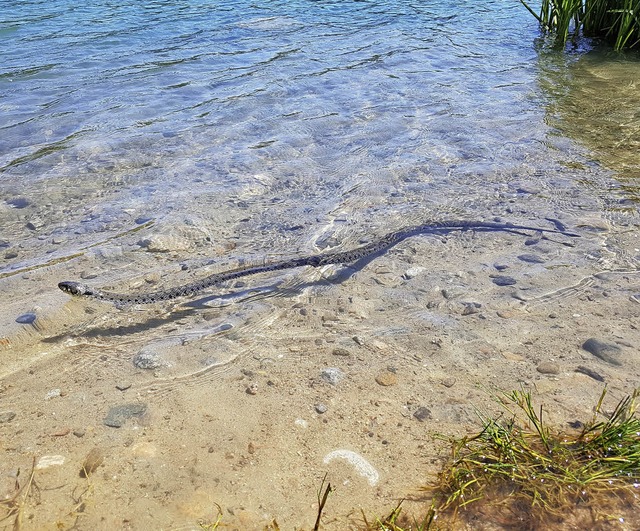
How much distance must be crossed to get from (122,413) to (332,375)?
49.0 inches

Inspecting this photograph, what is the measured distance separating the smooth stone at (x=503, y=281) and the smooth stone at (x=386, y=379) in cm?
142

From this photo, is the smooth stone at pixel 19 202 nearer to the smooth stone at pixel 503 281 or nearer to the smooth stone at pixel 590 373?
the smooth stone at pixel 503 281

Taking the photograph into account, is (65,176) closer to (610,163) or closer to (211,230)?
(211,230)

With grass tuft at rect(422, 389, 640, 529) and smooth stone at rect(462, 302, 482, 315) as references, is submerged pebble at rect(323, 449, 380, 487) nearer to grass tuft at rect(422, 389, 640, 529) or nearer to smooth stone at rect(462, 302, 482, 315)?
grass tuft at rect(422, 389, 640, 529)

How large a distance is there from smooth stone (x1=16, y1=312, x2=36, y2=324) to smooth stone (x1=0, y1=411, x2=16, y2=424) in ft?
3.40

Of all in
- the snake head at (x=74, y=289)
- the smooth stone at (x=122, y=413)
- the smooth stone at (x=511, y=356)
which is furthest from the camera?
the snake head at (x=74, y=289)

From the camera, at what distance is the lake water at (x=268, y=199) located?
146 inches

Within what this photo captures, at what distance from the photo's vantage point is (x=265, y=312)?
14.6ft

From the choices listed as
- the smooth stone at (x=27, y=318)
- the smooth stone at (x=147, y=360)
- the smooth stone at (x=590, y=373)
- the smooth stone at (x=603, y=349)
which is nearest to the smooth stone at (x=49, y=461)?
the smooth stone at (x=147, y=360)

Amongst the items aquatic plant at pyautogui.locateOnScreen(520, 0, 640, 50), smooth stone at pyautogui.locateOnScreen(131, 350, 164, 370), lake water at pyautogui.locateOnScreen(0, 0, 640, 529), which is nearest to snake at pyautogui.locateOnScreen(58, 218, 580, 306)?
lake water at pyautogui.locateOnScreen(0, 0, 640, 529)

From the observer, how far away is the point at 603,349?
3.81 metres

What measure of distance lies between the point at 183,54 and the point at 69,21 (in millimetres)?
4323

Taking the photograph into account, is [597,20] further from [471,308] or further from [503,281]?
[471,308]

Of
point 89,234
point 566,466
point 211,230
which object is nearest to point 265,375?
point 566,466
